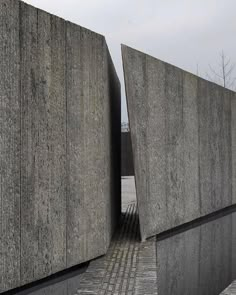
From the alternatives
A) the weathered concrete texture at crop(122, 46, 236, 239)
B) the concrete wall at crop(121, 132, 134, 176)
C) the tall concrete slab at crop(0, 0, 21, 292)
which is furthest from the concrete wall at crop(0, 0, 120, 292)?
the concrete wall at crop(121, 132, 134, 176)

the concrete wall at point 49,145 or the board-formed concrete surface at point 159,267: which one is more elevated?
the concrete wall at point 49,145

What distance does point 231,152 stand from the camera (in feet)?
33.7

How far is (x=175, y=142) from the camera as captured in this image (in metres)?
7.50

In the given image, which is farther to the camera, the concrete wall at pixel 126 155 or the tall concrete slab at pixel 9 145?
the concrete wall at pixel 126 155

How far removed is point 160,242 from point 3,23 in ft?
12.5

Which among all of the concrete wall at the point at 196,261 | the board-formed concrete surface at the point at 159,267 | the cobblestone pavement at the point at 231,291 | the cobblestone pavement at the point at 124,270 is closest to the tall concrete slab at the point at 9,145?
the board-formed concrete surface at the point at 159,267

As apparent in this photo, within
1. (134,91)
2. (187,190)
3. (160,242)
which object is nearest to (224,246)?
(160,242)

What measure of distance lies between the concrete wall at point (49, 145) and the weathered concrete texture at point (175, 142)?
2.76 ft

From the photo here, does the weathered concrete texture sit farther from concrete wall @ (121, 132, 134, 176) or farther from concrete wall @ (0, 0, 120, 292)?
concrete wall @ (121, 132, 134, 176)

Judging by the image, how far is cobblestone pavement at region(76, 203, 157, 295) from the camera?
4145mm

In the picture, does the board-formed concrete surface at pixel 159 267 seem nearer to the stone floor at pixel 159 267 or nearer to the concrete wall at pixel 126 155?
Result: the stone floor at pixel 159 267

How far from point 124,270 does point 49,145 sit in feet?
4.94

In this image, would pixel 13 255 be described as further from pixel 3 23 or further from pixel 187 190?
pixel 187 190

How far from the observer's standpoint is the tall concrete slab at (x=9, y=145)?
3.89 m
